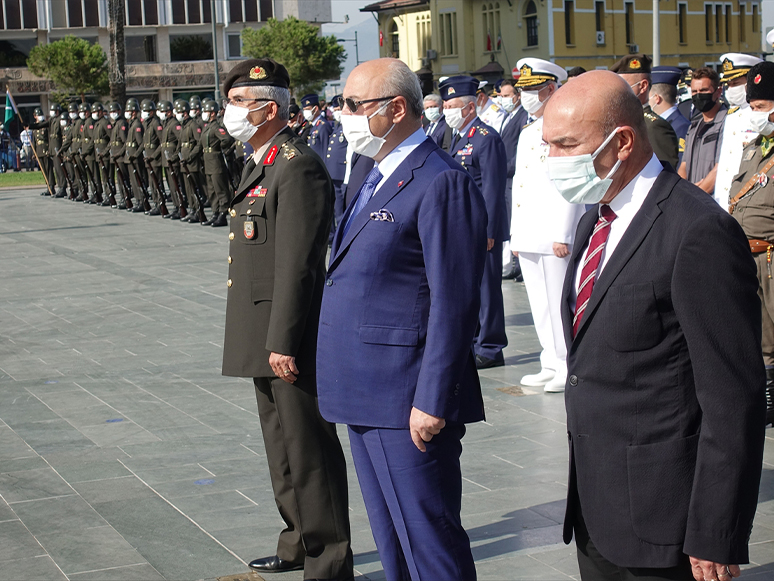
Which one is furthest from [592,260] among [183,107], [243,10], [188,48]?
[243,10]

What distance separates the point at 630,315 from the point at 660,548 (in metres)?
0.54

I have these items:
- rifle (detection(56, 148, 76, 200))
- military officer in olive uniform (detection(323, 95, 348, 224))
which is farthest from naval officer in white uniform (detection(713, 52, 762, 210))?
rifle (detection(56, 148, 76, 200))

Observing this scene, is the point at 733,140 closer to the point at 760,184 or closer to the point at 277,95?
the point at 760,184

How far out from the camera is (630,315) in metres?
2.44

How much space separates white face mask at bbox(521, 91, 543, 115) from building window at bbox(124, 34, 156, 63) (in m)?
62.3

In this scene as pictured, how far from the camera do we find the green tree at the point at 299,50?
58.3 m

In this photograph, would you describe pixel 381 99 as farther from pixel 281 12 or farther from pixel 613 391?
pixel 281 12

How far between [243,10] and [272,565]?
222 ft

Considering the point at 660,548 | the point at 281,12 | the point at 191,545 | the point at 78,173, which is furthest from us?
the point at 281,12

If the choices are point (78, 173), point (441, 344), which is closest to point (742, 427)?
point (441, 344)

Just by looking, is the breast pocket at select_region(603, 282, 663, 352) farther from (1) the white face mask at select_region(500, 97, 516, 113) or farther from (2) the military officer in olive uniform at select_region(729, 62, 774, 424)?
(1) the white face mask at select_region(500, 97, 516, 113)

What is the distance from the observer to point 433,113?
484 inches

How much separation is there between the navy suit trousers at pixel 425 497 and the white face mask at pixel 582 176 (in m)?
0.91

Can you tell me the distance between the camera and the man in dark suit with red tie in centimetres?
233
